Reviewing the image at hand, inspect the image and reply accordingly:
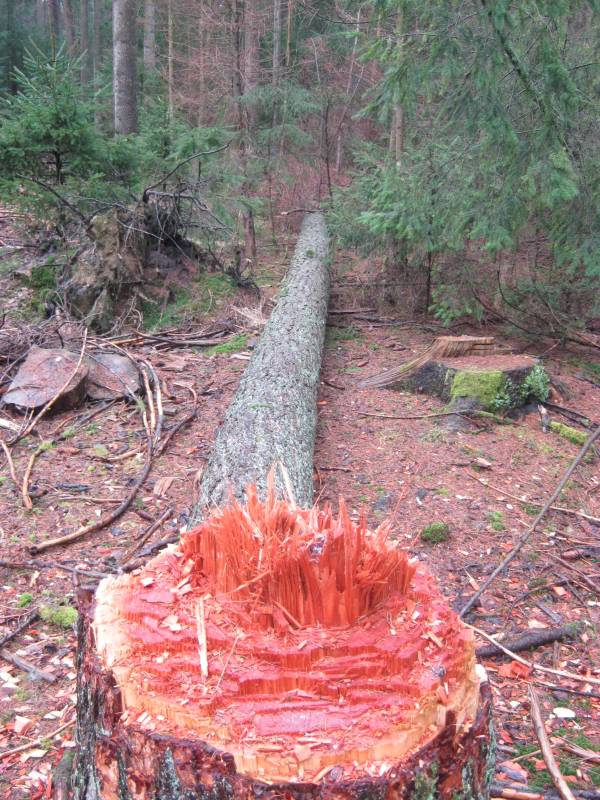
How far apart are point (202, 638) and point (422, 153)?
660 centimetres

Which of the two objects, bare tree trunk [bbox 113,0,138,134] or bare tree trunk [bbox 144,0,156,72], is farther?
bare tree trunk [bbox 144,0,156,72]

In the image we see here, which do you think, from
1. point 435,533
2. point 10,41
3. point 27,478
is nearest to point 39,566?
point 27,478

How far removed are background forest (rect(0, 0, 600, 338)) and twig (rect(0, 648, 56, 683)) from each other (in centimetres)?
498

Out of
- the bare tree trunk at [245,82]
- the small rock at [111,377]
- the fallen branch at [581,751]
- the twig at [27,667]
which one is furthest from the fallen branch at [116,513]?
the bare tree trunk at [245,82]

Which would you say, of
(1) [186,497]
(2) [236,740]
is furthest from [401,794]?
(1) [186,497]

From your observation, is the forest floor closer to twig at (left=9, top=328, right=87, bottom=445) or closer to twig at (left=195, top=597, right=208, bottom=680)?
twig at (left=9, top=328, right=87, bottom=445)

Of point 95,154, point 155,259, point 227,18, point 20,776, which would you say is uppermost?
point 227,18

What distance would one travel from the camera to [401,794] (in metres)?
1.23

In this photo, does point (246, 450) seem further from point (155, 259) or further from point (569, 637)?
point (155, 259)

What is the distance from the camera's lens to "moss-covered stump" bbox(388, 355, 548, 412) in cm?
582

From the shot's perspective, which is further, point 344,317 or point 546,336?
point 344,317

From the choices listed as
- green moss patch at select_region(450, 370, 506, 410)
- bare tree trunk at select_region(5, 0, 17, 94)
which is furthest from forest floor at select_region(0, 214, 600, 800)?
bare tree trunk at select_region(5, 0, 17, 94)

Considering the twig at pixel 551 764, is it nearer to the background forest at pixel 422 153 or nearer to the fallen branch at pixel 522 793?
the fallen branch at pixel 522 793

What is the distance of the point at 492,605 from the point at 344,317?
20.6 feet
